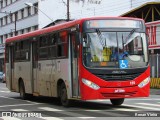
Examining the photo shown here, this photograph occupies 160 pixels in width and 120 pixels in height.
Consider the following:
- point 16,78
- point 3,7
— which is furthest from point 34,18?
point 16,78

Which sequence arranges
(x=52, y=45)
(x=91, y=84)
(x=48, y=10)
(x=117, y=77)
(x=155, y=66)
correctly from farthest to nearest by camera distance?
(x=48, y=10) < (x=155, y=66) < (x=52, y=45) < (x=117, y=77) < (x=91, y=84)

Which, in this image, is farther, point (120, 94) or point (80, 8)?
point (80, 8)

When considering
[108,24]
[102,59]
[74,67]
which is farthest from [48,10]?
[102,59]

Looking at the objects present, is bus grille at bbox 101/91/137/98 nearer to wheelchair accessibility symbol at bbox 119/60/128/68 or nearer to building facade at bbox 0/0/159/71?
wheelchair accessibility symbol at bbox 119/60/128/68

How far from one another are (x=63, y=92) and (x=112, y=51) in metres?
2.88

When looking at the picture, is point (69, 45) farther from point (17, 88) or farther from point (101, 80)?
point (17, 88)

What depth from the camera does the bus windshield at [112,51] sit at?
14586 mm

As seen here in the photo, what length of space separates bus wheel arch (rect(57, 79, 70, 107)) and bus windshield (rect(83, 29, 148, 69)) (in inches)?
83.1

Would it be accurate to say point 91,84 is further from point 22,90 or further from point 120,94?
point 22,90

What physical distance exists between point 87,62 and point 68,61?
136cm

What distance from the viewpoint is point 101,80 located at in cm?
1448

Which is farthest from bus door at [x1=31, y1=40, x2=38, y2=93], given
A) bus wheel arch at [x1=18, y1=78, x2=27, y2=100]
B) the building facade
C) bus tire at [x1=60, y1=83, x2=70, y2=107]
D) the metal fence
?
the building facade

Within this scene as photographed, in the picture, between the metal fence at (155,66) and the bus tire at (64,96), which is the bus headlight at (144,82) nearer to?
the bus tire at (64,96)

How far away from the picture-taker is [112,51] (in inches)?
578
